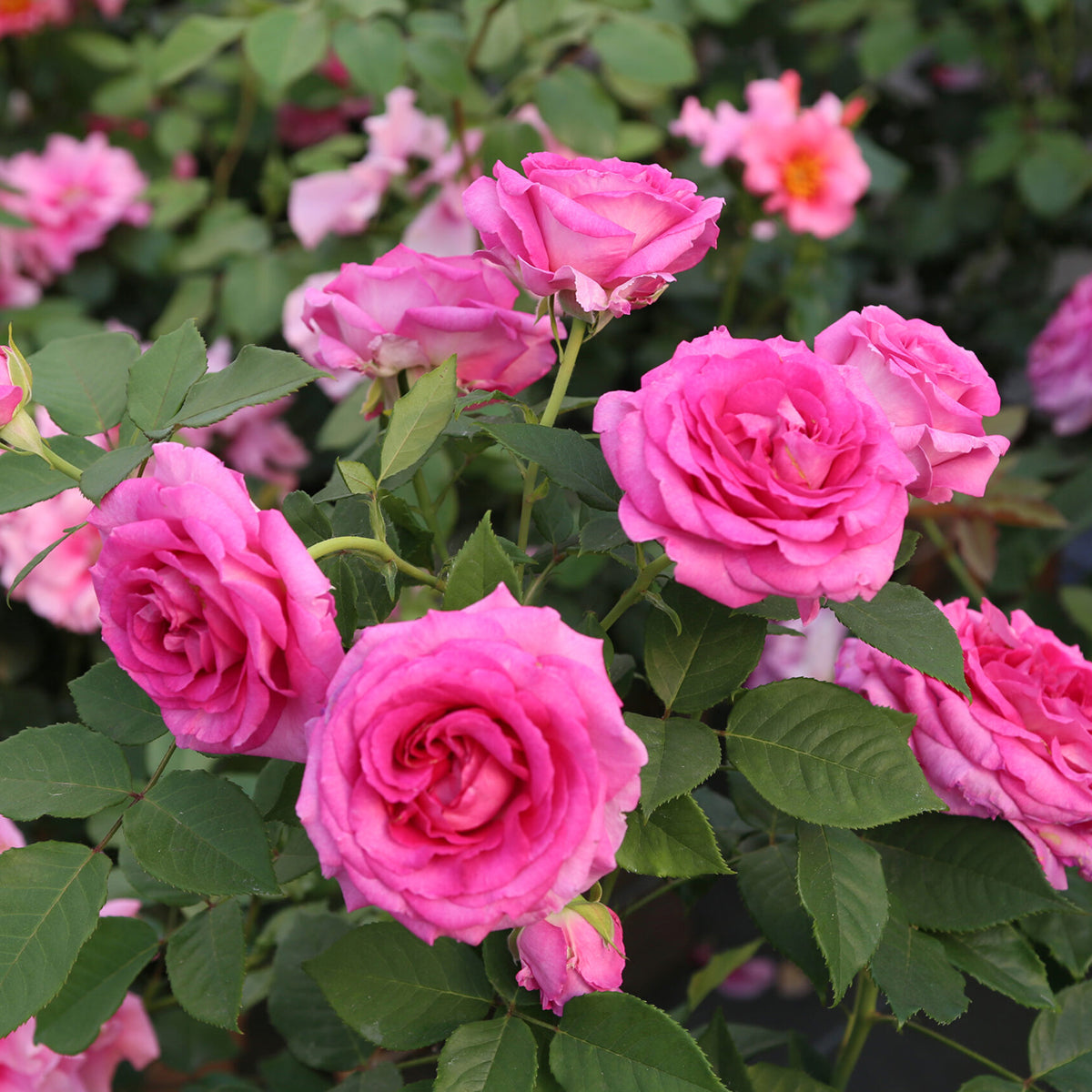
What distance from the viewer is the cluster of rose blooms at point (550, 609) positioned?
0.32 m

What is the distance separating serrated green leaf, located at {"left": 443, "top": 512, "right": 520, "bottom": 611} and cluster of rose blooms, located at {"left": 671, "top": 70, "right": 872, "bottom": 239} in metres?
0.83

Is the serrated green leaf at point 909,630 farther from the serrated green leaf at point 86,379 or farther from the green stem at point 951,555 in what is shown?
the green stem at point 951,555

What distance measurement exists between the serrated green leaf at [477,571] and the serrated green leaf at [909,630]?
0.41 ft

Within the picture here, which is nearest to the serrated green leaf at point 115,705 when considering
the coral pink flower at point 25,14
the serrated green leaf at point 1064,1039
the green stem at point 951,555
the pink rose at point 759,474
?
the pink rose at point 759,474

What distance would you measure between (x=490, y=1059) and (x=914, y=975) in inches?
7.0

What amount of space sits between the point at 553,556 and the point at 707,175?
85 centimetres

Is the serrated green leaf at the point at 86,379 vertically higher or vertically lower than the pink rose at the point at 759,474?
lower

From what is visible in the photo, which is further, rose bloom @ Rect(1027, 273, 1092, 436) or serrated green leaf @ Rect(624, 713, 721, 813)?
rose bloom @ Rect(1027, 273, 1092, 436)

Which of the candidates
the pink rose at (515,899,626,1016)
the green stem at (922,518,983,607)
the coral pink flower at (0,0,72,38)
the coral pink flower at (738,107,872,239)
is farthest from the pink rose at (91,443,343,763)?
the coral pink flower at (0,0,72,38)

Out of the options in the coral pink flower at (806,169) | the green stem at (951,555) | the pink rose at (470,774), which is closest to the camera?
the pink rose at (470,774)

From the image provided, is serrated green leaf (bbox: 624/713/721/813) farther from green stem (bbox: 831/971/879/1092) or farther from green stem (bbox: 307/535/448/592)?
green stem (bbox: 831/971/879/1092)

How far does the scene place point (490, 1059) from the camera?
39cm

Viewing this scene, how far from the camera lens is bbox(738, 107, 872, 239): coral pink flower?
1.09m

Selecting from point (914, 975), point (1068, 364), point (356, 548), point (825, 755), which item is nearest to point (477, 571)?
point (356, 548)
